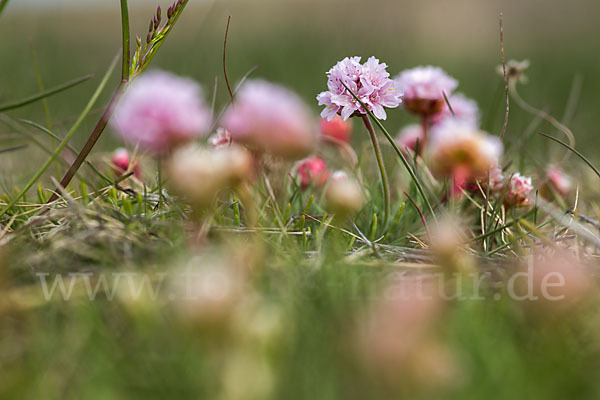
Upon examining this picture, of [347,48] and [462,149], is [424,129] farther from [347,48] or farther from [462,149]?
[347,48]

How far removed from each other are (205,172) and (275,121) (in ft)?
0.36

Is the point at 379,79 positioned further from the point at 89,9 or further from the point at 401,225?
the point at 89,9

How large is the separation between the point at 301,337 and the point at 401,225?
0.61 meters

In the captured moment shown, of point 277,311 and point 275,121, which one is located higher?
point 275,121

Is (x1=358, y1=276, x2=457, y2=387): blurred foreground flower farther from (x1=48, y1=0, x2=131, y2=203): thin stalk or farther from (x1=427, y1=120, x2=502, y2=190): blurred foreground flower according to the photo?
(x1=48, y1=0, x2=131, y2=203): thin stalk

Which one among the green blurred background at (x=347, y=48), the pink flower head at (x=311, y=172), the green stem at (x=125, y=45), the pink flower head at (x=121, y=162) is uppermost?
the green blurred background at (x=347, y=48)

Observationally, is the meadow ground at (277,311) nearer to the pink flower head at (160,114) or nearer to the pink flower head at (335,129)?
the pink flower head at (160,114)

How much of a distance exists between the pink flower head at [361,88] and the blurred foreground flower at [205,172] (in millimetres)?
239

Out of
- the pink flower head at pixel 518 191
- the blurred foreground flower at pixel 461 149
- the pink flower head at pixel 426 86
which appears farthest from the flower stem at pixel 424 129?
the blurred foreground flower at pixel 461 149

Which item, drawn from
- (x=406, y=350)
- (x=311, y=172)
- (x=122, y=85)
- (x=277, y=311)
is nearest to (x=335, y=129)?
(x=311, y=172)

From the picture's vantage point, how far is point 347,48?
283 centimetres

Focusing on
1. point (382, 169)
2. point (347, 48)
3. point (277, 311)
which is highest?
point (347, 48)

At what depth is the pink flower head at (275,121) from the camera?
26.8 inches

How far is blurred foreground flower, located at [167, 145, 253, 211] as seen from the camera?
67 centimetres
